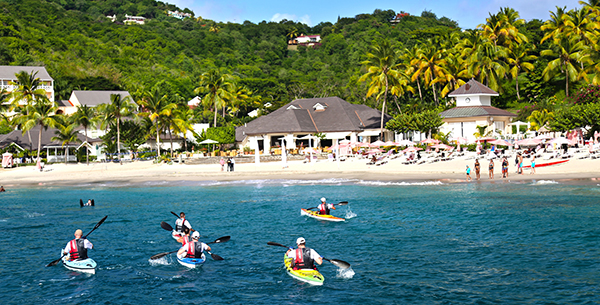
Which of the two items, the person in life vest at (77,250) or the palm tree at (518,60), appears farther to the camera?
the palm tree at (518,60)

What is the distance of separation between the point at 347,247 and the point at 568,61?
181 feet

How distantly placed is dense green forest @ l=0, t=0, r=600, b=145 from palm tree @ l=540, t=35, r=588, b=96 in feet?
0.43

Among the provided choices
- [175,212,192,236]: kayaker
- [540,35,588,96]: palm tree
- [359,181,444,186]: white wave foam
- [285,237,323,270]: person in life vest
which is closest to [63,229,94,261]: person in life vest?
[175,212,192,236]: kayaker

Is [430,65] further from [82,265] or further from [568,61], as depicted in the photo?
[82,265]

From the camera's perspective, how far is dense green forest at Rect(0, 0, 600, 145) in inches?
2569

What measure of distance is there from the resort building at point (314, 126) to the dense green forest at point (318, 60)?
14.5 ft

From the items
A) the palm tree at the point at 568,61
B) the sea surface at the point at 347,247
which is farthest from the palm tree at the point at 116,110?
the palm tree at the point at 568,61

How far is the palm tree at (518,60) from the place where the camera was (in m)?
67.3

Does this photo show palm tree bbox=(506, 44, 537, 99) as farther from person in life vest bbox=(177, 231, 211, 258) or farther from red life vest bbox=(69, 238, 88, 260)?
red life vest bbox=(69, 238, 88, 260)

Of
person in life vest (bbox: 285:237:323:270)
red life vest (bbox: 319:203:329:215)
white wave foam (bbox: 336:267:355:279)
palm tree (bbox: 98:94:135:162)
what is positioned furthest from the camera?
palm tree (bbox: 98:94:135:162)

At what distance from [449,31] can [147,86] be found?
211 ft

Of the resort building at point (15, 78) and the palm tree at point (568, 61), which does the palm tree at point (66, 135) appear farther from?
Answer: the palm tree at point (568, 61)

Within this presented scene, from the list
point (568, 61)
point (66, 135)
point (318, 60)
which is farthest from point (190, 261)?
point (318, 60)

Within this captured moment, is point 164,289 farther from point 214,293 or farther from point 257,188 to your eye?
point 257,188
